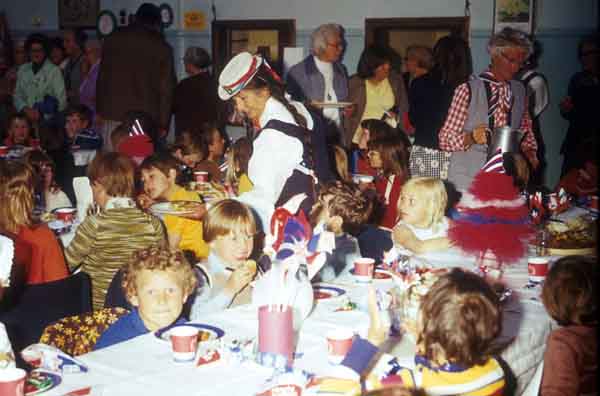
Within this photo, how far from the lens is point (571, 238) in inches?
153

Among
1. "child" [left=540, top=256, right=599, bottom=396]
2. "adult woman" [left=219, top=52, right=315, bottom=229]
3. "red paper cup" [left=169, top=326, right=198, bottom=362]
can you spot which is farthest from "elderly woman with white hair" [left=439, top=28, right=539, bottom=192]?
"red paper cup" [left=169, top=326, right=198, bottom=362]

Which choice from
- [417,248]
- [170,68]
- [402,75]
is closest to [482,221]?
[417,248]

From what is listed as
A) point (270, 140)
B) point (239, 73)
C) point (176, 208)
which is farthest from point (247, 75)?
point (176, 208)

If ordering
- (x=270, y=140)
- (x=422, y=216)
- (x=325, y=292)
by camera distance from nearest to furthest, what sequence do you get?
(x=325, y=292) → (x=270, y=140) → (x=422, y=216)

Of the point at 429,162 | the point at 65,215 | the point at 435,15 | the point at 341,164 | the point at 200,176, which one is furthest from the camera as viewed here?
the point at 435,15

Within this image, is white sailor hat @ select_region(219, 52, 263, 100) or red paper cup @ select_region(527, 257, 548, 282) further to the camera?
white sailor hat @ select_region(219, 52, 263, 100)

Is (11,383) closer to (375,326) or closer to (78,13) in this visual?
(375,326)

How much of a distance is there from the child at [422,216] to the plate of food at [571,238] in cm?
53

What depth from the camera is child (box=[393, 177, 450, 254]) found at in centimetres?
372

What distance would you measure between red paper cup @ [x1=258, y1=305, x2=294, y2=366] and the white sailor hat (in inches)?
58.0

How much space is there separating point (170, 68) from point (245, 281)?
4694 millimetres

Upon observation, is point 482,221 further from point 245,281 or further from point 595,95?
point 595,95

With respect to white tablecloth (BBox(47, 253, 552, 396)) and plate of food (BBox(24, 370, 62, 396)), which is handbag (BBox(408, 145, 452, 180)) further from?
plate of food (BBox(24, 370, 62, 396))

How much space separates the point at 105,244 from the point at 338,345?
1797 millimetres
